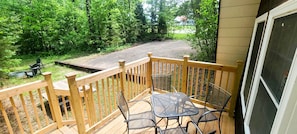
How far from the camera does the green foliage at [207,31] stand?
429 centimetres

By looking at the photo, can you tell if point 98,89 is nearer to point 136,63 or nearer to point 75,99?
point 75,99

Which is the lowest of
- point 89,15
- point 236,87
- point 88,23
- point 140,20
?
point 236,87

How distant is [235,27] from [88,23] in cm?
1086

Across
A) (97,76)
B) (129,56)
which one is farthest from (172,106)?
(129,56)

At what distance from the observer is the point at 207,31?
453 cm

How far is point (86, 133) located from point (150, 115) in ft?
3.41

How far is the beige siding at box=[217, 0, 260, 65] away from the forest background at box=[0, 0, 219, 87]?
614 centimetres

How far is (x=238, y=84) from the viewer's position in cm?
247

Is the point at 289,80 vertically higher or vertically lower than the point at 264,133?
higher

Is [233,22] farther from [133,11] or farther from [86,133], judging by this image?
[133,11]

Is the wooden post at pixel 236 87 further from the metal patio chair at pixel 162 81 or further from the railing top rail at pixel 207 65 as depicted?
the metal patio chair at pixel 162 81

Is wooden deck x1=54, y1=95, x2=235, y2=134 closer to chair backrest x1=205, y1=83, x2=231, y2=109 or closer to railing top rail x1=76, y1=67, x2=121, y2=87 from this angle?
chair backrest x1=205, y1=83, x2=231, y2=109

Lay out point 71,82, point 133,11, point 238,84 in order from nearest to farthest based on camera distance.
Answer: point 71,82 → point 238,84 → point 133,11

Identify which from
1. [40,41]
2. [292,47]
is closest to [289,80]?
[292,47]
